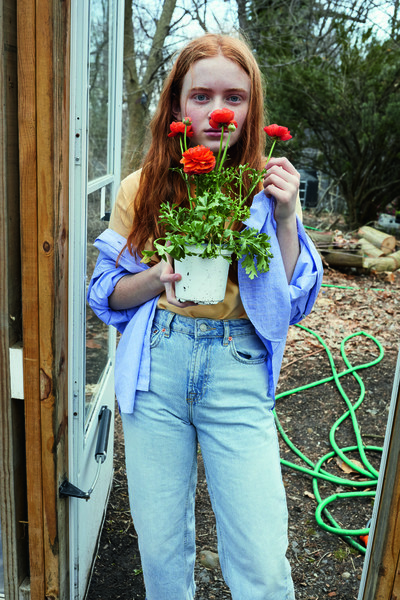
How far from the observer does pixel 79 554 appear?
2033mm

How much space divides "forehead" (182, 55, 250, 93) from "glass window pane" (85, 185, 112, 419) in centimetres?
67

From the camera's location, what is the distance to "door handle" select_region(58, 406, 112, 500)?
183cm

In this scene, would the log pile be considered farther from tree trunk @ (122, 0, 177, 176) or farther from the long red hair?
the long red hair

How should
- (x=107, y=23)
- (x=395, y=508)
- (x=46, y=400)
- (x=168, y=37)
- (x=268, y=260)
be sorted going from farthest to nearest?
1. (x=168, y=37)
2. (x=107, y=23)
3. (x=46, y=400)
4. (x=268, y=260)
5. (x=395, y=508)

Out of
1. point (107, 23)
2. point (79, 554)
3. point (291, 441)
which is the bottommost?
point (291, 441)

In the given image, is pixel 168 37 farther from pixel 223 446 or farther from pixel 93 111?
pixel 223 446

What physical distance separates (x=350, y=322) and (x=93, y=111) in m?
4.40

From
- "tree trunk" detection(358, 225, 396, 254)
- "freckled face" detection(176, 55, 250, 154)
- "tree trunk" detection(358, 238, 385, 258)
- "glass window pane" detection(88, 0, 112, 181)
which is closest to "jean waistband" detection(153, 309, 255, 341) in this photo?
"freckled face" detection(176, 55, 250, 154)

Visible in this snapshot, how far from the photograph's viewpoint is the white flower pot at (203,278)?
4.60 ft

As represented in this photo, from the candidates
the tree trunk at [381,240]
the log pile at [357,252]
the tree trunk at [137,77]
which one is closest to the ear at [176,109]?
the tree trunk at [137,77]

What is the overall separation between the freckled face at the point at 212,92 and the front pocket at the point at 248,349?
55 centimetres

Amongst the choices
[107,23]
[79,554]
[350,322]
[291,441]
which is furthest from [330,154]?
[79,554]

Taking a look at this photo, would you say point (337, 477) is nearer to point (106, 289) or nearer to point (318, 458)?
point (318, 458)

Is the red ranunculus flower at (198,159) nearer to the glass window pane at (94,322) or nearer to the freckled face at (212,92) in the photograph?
the freckled face at (212,92)
